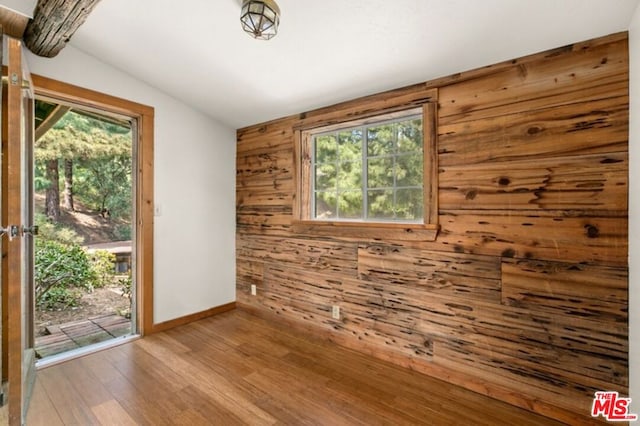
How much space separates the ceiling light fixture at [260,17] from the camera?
5.02 feet

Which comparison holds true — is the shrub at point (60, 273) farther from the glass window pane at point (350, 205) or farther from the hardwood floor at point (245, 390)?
the glass window pane at point (350, 205)

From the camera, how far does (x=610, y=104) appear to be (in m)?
1.58

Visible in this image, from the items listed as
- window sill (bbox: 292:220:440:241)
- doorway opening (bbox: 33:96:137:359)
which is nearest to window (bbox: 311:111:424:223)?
window sill (bbox: 292:220:440:241)

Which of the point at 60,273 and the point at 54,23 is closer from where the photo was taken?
the point at 54,23

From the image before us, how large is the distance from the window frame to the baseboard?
1372mm

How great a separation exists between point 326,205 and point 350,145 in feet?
2.05

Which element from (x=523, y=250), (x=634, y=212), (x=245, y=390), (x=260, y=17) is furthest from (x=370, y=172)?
(x=245, y=390)

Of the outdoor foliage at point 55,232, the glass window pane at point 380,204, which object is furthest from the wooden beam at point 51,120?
the glass window pane at point 380,204

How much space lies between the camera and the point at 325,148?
292 cm

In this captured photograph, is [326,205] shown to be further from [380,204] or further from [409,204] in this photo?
[409,204]

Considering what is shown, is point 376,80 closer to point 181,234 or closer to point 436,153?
point 436,153

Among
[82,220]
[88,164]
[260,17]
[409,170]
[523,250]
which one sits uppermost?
[260,17]

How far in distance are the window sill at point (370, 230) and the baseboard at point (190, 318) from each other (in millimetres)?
1362

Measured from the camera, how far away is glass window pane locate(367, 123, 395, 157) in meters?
2.46
